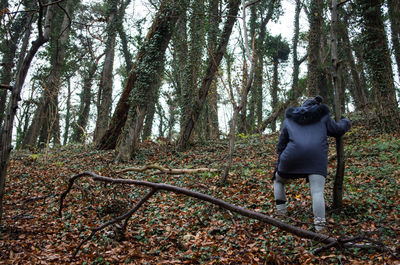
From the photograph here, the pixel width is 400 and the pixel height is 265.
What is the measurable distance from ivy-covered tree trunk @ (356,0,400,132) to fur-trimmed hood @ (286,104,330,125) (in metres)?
7.69

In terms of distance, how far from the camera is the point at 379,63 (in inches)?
395

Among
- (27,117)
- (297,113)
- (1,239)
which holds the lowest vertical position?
(1,239)

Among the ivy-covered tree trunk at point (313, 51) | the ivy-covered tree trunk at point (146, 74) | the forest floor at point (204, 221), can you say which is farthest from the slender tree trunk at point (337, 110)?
the ivy-covered tree trunk at point (313, 51)

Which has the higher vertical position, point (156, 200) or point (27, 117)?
point (27, 117)

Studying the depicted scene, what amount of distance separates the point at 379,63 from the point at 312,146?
840cm

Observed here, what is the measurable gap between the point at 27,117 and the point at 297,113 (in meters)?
28.0

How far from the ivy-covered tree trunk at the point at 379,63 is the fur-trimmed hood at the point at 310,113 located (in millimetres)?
7691

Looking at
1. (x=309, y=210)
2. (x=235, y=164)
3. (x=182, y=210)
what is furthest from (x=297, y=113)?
(x=235, y=164)

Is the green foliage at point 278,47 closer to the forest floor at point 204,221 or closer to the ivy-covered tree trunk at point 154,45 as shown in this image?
the ivy-covered tree trunk at point 154,45

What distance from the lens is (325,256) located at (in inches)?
127

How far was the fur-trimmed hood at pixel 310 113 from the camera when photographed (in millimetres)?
3762

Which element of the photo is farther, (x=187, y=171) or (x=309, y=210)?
(x=187, y=171)

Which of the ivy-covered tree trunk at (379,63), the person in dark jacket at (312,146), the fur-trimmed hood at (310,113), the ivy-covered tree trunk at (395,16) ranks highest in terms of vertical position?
the ivy-covered tree trunk at (395,16)

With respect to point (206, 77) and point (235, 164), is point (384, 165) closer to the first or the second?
point (235, 164)
